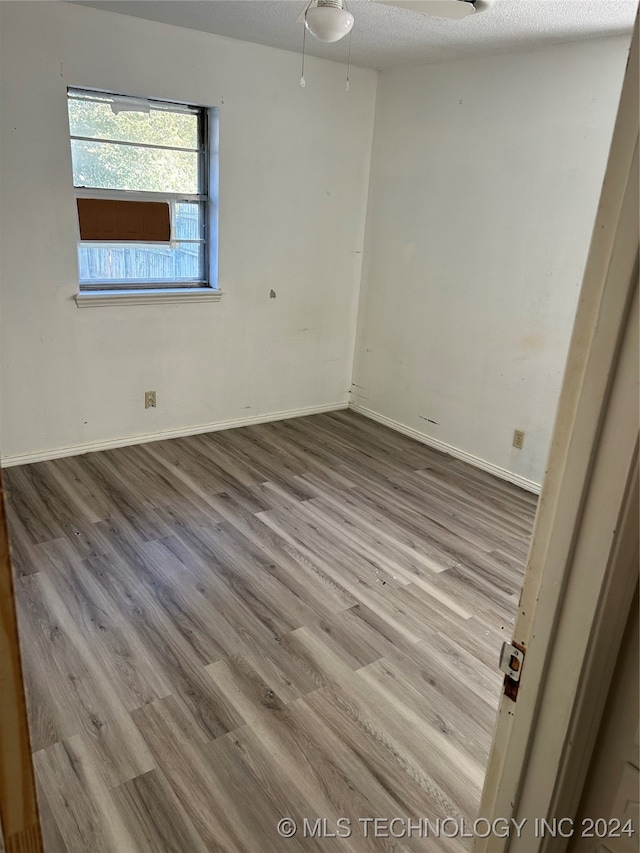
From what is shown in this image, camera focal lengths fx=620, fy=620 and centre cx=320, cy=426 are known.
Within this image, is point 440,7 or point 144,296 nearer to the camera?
point 440,7

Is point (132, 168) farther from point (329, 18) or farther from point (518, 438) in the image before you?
point (518, 438)

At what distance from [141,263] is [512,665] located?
3.53 m

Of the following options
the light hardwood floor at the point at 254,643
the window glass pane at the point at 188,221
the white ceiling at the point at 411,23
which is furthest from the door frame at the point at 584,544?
the window glass pane at the point at 188,221

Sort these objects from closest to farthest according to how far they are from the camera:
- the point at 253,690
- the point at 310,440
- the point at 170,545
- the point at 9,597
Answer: the point at 9,597 → the point at 253,690 → the point at 170,545 → the point at 310,440

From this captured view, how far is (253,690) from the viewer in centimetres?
208

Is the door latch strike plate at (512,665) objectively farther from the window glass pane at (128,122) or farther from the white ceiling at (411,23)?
the window glass pane at (128,122)

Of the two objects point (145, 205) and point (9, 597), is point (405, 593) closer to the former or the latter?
point (9, 597)

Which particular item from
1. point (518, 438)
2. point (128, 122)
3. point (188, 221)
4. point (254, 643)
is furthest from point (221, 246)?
point (254, 643)

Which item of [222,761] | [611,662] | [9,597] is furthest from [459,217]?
[9,597]

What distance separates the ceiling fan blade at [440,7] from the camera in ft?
7.72

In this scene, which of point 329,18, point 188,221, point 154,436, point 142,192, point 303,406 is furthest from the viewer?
point 303,406

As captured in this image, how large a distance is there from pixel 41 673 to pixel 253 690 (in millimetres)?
716

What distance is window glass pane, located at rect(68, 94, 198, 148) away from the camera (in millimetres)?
3355

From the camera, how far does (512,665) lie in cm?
85
